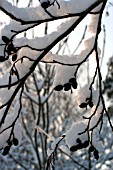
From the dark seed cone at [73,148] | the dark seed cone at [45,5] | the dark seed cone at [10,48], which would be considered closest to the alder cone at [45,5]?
the dark seed cone at [45,5]

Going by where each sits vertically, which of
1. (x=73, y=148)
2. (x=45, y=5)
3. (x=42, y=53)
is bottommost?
(x=73, y=148)

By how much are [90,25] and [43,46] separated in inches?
11.2

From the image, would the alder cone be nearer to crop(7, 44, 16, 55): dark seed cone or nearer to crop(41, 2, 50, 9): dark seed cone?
crop(41, 2, 50, 9): dark seed cone

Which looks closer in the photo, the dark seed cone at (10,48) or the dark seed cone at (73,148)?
the dark seed cone at (10,48)

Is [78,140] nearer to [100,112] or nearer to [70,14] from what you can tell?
[100,112]

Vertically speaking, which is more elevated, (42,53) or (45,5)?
A: (45,5)

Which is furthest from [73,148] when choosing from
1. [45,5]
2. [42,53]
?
[45,5]

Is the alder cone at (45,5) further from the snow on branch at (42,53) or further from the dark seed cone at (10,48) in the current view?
the dark seed cone at (10,48)

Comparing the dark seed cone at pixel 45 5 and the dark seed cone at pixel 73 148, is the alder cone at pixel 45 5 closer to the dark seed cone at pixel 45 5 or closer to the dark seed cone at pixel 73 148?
the dark seed cone at pixel 45 5

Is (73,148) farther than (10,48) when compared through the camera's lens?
Yes

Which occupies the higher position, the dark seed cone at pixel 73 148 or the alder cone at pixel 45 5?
the alder cone at pixel 45 5

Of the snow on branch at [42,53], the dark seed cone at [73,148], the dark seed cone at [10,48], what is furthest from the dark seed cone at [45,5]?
the dark seed cone at [73,148]

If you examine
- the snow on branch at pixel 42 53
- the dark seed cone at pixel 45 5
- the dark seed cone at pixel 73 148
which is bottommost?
the dark seed cone at pixel 73 148

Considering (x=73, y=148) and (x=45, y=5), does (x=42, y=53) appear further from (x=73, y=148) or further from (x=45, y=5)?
(x=73, y=148)
